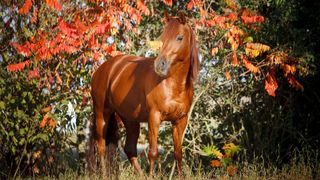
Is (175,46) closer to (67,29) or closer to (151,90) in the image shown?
(151,90)

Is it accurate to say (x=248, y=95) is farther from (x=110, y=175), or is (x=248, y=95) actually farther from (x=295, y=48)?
(x=110, y=175)

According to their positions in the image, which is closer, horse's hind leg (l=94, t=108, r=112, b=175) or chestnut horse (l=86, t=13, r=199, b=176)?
chestnut horse (l=86, t=13, r=199, b=176)

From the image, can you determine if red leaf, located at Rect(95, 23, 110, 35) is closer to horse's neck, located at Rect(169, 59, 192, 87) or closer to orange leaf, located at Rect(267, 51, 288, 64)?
horse's neck, located at Rect(169, 59, 192, 87)

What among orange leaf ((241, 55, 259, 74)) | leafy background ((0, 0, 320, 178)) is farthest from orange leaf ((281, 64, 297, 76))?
orange leaf ((241, 55, 259, 74))

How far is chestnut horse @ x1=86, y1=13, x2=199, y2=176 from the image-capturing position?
16.8 feet

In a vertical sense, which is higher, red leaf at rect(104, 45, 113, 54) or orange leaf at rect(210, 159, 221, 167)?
red leaf at rect(104, 45, 113, 54)

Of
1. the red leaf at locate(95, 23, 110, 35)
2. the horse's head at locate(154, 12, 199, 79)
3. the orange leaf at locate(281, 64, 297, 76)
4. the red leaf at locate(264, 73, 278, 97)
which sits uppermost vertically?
the red leaf at locate(95, 23, 110, 35)

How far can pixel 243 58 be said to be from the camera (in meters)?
7.27

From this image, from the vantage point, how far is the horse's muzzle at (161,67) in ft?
16.1

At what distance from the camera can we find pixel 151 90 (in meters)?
5.52

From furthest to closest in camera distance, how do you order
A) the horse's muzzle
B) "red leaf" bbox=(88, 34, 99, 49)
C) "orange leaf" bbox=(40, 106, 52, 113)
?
"orange leaf" bbox=(40, 106, 52, 113)
"red leaf" bbox=(88, 34, 99, 49)
the horse's muzzle

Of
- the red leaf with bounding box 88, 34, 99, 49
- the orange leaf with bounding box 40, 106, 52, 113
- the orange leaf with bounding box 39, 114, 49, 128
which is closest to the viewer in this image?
A: the red leaf with bounding box 88, 34, 99, 49

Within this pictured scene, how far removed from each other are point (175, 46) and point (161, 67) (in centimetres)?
30

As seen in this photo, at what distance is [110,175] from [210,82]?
8.43 feet
